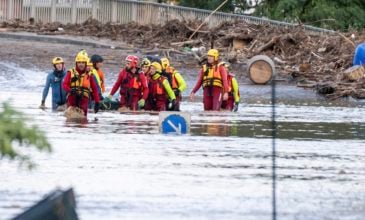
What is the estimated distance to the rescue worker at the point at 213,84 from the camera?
28172mm

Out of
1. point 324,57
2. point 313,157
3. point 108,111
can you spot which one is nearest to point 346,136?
point 313,157

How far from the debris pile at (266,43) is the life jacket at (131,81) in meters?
9.07

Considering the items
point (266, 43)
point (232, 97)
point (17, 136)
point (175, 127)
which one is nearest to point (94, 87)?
point (175, 127)

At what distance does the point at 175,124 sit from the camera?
67.9ft

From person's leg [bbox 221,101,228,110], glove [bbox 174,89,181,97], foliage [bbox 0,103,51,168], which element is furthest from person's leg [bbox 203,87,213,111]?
foliage [bbox 0,103,51,168]

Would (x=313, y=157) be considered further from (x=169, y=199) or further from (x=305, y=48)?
(x=305, y=48)

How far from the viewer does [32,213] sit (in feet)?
19.2

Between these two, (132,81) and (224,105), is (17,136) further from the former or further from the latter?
(224,105)

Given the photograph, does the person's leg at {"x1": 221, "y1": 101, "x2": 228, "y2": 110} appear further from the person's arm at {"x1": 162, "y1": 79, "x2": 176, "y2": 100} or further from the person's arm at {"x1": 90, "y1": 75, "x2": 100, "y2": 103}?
the person's arm at {"x1": 90, "y1": 75, "x2": 100, "y2": 103}

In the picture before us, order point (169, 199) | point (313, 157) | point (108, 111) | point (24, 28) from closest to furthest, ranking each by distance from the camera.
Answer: point (169, 199) < point (313, 157) < point (108, 111) < point (24, 28)

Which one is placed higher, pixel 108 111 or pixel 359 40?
pixel 359 40

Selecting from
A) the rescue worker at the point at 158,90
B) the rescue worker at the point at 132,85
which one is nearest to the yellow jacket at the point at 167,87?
the rescue worker at the point at 158,90

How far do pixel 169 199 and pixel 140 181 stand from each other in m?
1.46

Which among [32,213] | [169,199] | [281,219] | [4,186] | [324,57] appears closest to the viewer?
[32,213]
